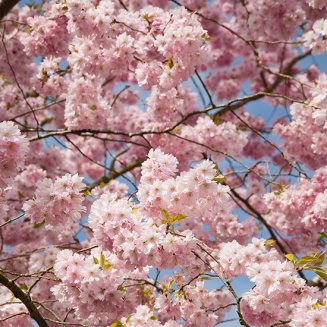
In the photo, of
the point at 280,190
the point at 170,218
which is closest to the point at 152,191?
the point at 170,218

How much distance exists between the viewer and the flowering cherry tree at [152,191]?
3270 millimetres

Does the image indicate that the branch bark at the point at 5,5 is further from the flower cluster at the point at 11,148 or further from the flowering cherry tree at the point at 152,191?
the flower cluster at the point at 11,148

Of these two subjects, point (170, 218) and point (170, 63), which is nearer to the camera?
point (170, 218)

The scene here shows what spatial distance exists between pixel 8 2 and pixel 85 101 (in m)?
1.33

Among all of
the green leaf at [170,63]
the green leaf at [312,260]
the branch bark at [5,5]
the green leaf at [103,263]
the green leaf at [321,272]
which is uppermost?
the branch bark at [5,5]

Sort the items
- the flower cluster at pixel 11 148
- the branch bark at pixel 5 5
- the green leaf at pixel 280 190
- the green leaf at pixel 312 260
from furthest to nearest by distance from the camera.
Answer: the branch bark at pixel 5 5 < the green leaf at pixel 280 190 < the green leaf at pixel 312 260 < the flower cluster at pixel 11 148

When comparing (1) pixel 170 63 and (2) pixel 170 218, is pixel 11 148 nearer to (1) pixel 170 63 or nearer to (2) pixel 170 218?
(2) pixel 170 218

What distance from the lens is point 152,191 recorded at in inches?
137

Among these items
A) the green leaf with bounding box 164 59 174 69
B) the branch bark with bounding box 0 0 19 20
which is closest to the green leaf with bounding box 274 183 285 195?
the green leaf with bounding box 164 59 174 69

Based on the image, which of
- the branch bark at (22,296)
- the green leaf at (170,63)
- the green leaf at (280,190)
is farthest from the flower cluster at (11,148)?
the green leaf at (280,190)

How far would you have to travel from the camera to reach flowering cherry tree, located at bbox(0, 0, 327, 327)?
10.7 ft

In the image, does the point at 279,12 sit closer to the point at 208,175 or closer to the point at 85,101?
the point at 85,101

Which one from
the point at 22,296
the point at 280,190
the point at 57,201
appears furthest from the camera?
the point at 280,190

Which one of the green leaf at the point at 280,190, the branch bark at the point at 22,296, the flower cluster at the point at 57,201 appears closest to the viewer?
the flower cluster at the point at 57,201
